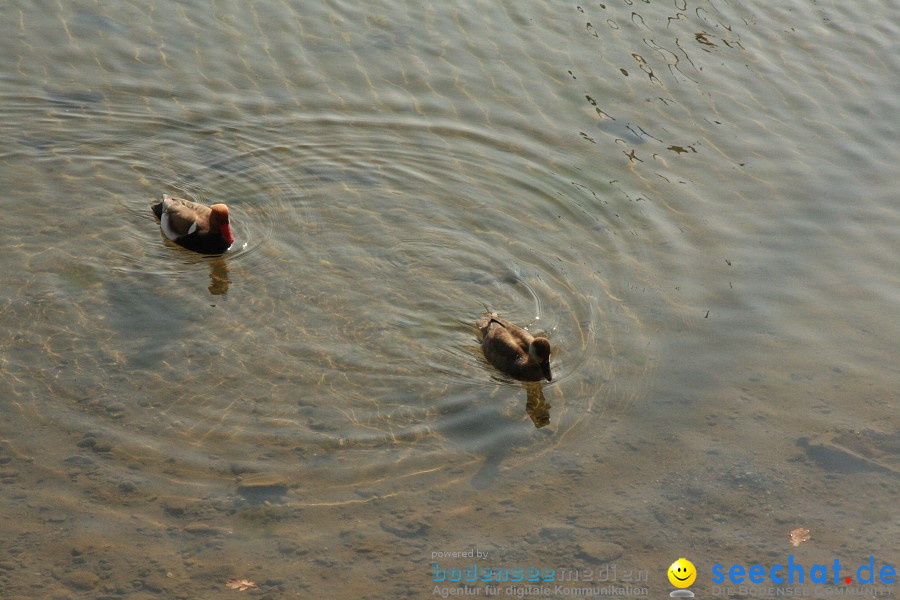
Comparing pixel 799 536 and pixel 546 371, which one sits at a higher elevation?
pixel 799 536

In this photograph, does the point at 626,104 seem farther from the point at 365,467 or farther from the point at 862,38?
the point at 365,467

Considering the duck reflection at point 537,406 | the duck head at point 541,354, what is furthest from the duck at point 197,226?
the duck reflection at point 537,406

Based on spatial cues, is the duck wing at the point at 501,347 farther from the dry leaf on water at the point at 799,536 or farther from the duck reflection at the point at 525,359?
the dry leaf on water at the point at 799,536

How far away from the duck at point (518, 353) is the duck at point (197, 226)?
3166 mm

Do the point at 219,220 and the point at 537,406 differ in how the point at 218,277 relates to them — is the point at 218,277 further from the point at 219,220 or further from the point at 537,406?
the point at 537,406

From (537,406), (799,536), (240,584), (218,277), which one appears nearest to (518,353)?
(537,406)

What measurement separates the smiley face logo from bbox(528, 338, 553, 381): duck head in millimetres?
2329

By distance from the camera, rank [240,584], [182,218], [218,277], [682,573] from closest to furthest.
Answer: [240,584]
[682,573]
[218,277]
[182,218]

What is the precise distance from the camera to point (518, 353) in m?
9.79

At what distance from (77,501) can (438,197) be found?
5829mm

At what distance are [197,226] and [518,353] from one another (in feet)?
12.2

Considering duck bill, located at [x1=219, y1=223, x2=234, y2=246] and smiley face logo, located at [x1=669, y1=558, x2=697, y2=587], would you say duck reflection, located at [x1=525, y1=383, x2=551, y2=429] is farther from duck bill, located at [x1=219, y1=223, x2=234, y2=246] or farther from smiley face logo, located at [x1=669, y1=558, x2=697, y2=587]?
duck bill, located at [x1=219, y1=223, x2=234, y2=246]

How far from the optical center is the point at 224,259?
1119 cm

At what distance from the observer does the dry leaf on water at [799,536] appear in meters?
8.31
